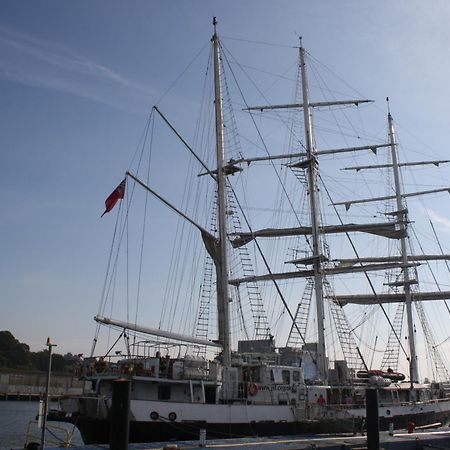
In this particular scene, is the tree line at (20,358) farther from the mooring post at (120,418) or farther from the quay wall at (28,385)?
the mooring post at (120,418)

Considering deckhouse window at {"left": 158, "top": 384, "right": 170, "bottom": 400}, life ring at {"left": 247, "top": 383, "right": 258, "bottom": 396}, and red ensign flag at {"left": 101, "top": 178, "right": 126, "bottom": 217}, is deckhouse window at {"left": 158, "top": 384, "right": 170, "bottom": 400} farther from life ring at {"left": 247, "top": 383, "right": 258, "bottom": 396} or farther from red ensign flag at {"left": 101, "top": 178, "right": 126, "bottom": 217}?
red ensign flag at {"left": 101, "top": 178, "right": 126, "bottom": 217}

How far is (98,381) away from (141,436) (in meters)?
4.26

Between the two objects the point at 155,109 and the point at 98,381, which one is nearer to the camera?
the point at 98,381

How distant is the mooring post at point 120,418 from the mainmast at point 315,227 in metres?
27.4

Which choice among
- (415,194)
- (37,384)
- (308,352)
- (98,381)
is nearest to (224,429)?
(98,381)

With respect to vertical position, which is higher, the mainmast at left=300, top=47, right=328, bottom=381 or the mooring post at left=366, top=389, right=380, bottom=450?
the mainmast at left=300, top=47, right=328, bottom=381

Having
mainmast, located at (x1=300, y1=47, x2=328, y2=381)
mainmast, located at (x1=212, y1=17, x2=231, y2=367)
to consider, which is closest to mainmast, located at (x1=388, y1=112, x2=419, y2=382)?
mainmast, located at (x1=300, y1=47, x2=328, y2=381)

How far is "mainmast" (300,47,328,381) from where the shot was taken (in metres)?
46.1

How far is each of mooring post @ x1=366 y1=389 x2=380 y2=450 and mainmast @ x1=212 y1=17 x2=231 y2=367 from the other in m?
11.9

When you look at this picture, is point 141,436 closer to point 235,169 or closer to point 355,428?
point 355,428

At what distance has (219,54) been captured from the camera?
43844 mm

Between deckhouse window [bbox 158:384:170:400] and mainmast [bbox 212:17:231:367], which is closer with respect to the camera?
deckhouse window [bbox 158:384:170:400]

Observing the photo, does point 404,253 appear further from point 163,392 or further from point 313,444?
point 313,444

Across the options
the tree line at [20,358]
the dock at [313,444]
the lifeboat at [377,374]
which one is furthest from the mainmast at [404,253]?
the tree line at [20,358]
